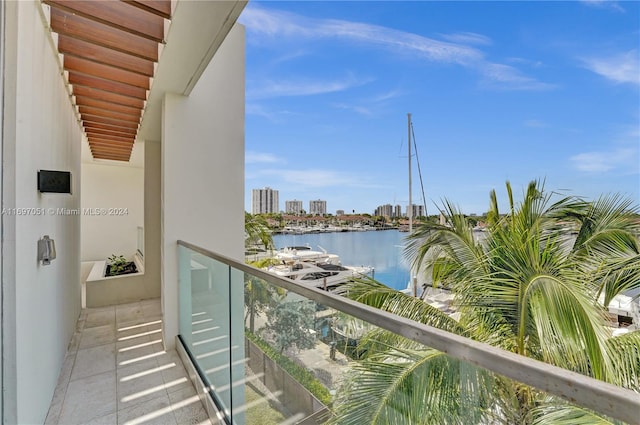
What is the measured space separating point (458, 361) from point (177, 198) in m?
3.44

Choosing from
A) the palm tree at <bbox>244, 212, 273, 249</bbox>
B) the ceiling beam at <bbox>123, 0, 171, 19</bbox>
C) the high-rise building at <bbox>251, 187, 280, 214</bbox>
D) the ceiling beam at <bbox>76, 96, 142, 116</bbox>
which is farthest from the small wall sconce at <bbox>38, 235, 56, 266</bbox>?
the high-rise building at <bbox>251, 187, 280, 214</bbox>

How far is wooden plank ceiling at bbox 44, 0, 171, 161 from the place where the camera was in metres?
2.16

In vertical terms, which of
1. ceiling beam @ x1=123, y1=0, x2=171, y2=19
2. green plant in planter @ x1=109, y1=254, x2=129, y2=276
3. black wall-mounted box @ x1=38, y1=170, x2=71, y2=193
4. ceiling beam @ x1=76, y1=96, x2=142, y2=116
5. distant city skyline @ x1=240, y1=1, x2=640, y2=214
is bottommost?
green plant in planter @ x1=109, y1=254, x2=129, y2=276

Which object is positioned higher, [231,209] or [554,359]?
[231,209]

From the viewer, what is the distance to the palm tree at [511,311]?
Answer: 28.4 inches

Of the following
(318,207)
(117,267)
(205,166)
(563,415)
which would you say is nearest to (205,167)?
(205,166)

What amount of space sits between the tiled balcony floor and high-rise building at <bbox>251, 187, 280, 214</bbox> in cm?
727

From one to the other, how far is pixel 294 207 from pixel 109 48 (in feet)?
41.4

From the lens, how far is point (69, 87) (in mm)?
3322

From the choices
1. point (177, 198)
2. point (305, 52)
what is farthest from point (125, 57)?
point (305, 52)

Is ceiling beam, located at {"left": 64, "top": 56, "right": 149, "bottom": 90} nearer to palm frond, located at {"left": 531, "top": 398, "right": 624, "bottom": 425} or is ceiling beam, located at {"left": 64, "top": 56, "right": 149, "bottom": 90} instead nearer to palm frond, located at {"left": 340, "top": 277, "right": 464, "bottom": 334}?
palm frond, located at {"left": 340, "top": 277, "right": 464, "bottom": 334}

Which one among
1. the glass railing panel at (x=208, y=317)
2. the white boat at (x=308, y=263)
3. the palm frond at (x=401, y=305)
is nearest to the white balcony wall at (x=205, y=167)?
the glass railing panel at (x=208, y=317)

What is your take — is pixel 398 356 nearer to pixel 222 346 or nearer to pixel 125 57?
pixel 222 346

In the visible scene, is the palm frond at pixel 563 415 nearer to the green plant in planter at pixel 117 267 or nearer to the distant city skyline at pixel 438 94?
the green plant in planter at pixel 117 267
